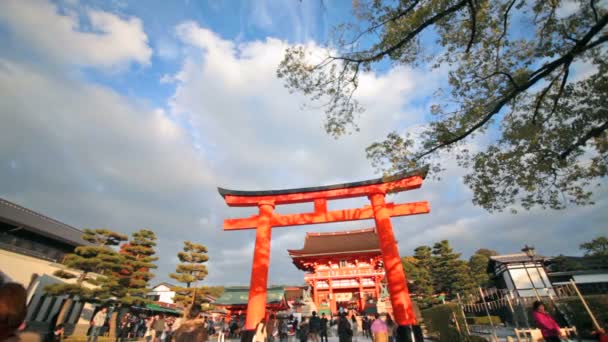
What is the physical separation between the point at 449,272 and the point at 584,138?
1541cm

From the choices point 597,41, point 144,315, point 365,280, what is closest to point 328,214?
point 597,41

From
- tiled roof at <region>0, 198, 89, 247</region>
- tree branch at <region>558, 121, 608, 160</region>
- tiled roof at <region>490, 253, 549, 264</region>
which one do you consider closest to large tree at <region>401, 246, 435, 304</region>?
tiled roof at <region>490, 253, 549, 264</region>

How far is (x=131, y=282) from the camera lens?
14.5 metres

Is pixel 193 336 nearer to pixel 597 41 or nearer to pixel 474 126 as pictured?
pixel 474 126

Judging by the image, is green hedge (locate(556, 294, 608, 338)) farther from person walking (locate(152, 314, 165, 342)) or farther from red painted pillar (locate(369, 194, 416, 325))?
person walking (locate(152, 314, 165, 342))

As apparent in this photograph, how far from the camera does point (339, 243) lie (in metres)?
22.4

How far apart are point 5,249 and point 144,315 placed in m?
16.3

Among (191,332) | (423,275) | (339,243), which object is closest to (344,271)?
(339,243)

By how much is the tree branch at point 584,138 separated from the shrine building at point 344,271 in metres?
14.5

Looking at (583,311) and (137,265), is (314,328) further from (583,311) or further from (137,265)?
(137,265)

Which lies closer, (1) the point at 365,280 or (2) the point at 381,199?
(2) the point at 381,199

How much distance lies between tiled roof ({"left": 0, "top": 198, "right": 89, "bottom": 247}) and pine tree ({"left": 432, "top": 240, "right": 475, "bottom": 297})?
2493 centimetres

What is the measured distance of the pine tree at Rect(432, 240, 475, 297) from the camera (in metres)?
18.3

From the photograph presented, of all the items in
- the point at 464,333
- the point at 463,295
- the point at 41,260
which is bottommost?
the point at 464,333
